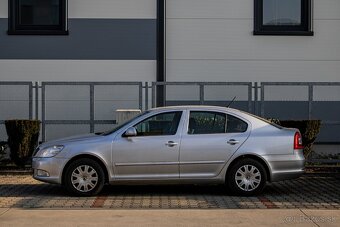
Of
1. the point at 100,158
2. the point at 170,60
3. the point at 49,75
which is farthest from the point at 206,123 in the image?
the point at 49,75

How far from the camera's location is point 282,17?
16.1 m

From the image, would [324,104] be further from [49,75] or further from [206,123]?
[49,75]

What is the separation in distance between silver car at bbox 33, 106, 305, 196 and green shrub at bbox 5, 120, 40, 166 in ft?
11.1

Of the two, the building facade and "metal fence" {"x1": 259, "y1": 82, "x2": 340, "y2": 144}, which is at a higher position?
the building facade

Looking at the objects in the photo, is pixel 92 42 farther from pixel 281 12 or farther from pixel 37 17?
pixel 281 12

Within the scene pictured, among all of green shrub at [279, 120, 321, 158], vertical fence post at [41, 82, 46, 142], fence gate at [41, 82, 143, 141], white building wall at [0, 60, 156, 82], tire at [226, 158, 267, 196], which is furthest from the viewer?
white building wall at [0, 60, 156, 82]

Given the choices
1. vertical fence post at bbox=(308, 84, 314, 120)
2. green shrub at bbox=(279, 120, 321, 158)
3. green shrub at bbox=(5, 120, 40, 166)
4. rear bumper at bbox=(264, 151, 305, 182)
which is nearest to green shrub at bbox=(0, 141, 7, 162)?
green shrub at bbox=(5, 120, 40, 166)

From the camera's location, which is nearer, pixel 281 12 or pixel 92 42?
pixel 92 42

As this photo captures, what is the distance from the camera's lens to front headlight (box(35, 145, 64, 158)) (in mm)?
10055

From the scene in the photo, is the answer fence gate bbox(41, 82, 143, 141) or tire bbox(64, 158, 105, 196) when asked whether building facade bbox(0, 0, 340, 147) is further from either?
tire bbox(64, 158, 105, 196)

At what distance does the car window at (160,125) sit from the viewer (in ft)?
33.3

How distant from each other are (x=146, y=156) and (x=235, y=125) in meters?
1.68

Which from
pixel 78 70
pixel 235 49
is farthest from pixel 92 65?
pixel 235 49

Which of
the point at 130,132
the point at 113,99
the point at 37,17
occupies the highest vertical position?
the point at 37,17
